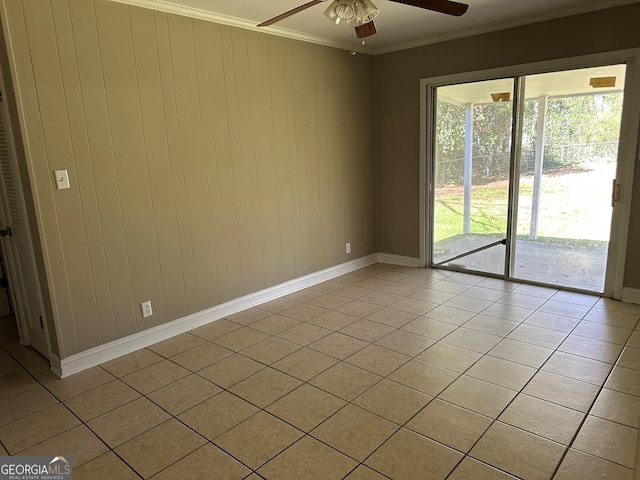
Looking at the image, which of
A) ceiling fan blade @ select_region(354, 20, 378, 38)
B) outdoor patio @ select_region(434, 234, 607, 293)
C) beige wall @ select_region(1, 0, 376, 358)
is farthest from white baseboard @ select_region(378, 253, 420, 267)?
ceiling fan blade @ select_region(354, 20, 378, 38)

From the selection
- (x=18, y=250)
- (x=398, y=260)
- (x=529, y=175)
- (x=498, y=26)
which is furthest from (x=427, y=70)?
(x=18, y=250)

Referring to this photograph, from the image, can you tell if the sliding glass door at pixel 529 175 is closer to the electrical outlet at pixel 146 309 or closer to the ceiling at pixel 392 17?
the ceiling at pixel 392 17

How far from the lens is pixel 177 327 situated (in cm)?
342

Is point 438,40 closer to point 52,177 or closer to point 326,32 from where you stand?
point 326,32

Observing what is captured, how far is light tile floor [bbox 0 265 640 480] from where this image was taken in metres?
1.95

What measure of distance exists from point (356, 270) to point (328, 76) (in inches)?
86.6

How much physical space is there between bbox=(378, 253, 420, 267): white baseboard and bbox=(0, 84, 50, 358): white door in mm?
3654

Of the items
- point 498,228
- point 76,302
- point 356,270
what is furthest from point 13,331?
point 498,228

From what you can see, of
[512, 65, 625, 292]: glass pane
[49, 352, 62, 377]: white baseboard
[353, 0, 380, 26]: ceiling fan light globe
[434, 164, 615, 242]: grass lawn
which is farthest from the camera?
[434, 164, 615, 242]: grass lawn

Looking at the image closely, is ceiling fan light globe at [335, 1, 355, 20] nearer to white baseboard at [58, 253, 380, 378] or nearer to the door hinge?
white baseboard at [58, 253, 380, 378]

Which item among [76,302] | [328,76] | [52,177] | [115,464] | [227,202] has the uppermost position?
[328,76]

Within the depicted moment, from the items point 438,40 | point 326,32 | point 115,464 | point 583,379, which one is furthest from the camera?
point 438,40

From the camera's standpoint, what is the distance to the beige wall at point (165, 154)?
2625mm

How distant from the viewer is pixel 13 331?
3590mm
